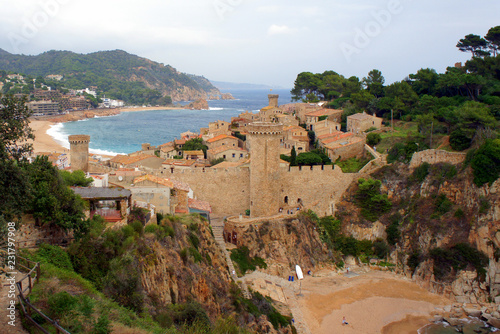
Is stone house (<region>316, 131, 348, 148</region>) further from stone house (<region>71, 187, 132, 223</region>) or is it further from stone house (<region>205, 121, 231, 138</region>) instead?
stone house (<region>71, 187, 132, 223</region>)

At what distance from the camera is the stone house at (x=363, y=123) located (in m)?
A: 33.7

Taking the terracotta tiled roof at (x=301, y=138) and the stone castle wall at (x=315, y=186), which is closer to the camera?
the stone castle wall at (x=315, y=186)

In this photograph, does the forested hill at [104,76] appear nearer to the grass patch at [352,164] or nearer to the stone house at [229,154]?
the stone house at [229,154]

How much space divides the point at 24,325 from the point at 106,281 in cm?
296

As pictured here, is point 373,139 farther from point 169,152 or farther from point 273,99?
point 273,99

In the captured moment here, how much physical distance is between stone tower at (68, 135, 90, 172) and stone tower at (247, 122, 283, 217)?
26.1 ft

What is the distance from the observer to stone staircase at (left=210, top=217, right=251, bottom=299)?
59.4 feet

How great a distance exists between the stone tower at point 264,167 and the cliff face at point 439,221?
4629mm

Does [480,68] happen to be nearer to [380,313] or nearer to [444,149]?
[444,149]

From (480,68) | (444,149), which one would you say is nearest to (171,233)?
(444,149)

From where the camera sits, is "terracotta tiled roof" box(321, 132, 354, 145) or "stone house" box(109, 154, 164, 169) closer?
"stone house" box(109, 154, 164, 169)

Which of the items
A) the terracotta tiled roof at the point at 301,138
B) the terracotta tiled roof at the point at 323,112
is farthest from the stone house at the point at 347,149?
the terracotta tiled roof at the point at 323,112

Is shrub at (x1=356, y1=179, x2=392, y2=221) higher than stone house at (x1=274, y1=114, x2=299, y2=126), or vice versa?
stone house at (x1=274, y1=114, x2=299, y2=126)

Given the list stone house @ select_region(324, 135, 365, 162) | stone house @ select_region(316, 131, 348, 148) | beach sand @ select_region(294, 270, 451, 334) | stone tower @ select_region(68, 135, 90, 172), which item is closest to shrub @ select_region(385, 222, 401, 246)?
beach sand @ select_region(294, 270, 451, 334)
